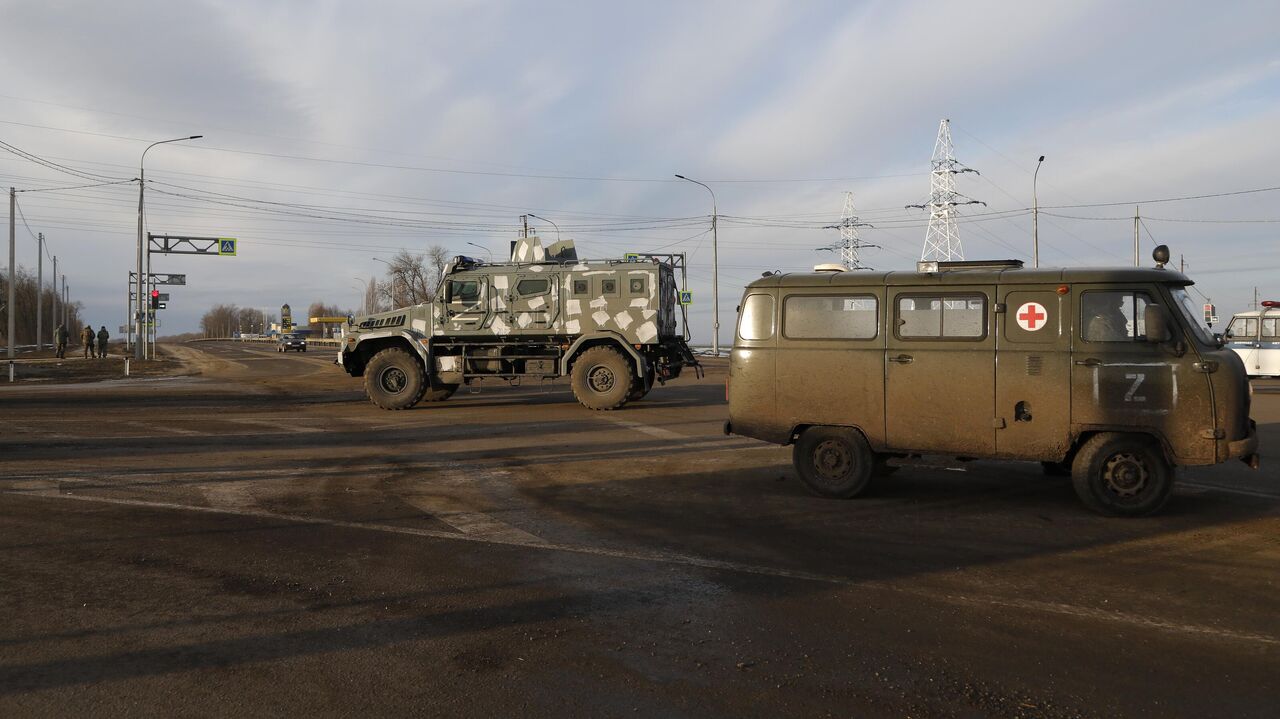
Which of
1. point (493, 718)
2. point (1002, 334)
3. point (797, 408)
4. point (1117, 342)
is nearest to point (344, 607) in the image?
point (493, 718)

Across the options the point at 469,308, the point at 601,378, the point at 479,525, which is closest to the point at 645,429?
the point at 601,378

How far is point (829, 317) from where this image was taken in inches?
311

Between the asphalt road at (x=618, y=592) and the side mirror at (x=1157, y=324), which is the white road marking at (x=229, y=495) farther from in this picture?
the side mirror at (x=1157, y=324)

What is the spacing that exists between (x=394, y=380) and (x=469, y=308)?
2.15m

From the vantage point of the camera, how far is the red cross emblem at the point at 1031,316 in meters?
7.14

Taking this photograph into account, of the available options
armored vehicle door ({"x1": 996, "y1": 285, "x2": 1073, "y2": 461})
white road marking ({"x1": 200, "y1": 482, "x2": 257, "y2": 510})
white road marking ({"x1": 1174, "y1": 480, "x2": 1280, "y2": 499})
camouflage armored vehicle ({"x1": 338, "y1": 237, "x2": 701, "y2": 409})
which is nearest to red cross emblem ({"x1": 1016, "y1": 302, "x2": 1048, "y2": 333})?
armored vehicle door ({"x1": 996, "y1": 285, "x2": 1073, "y2": 461})

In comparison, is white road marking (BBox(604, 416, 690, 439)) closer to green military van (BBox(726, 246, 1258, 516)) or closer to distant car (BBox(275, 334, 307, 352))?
green military van (BBox(726, 246, 1258, 516))

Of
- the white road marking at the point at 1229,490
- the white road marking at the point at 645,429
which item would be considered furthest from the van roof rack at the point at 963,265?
the white road marking at the point at 645,429

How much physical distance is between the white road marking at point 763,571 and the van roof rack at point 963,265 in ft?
11.7

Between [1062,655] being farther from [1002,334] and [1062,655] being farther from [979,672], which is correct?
[1002,334]

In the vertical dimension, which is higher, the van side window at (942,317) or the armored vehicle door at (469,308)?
the armored vehicle door at (469,308)

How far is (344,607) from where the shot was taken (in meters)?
4.69

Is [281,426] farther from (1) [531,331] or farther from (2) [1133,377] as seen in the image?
(2) [1133,377]

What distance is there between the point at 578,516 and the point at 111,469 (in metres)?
5.86
